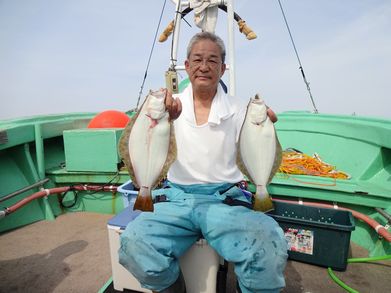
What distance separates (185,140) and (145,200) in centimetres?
65

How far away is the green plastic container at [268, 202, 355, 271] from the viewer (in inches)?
107

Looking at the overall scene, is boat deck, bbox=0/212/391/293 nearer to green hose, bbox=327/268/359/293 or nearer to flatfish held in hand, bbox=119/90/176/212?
green hose, bbox=327/268/359/293

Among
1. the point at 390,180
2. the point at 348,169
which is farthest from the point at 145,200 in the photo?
the point at 348,169

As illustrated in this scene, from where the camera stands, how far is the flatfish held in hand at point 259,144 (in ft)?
6.40

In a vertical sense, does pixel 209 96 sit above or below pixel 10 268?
above

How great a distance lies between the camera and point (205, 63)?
203cm

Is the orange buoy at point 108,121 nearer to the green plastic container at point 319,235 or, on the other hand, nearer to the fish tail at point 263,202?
the green plastic container at point 319,235

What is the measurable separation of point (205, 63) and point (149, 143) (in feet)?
2.48

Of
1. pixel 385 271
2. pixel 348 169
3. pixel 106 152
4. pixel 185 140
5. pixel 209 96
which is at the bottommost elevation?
pixel 385 271

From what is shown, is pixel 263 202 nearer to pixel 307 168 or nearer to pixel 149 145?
pixel 149 145

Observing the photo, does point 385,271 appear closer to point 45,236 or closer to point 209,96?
point 209,96

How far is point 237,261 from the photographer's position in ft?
5.48

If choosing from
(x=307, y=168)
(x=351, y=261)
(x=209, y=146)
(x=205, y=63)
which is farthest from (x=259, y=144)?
(x=307, y=168)

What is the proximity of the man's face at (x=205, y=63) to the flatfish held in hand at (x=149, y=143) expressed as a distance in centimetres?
44
